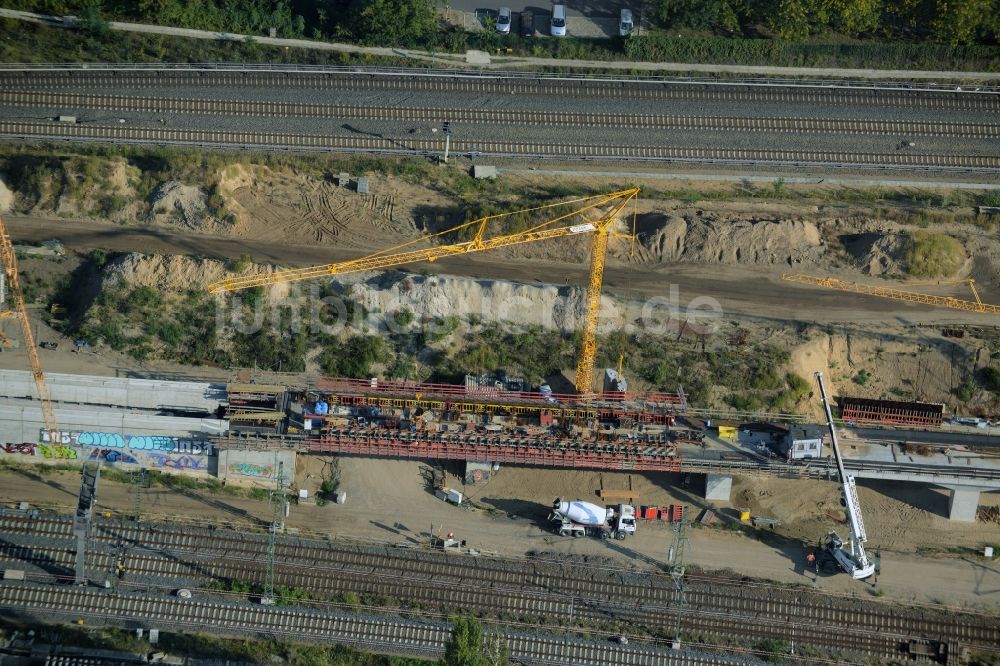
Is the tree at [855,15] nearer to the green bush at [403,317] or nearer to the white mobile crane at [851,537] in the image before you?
the white mobile crane at [851,537]

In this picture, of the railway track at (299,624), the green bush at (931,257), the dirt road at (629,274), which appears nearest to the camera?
the railway track at (299,624)

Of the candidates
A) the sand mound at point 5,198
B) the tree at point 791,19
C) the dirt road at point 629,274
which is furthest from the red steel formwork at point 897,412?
the sand mound at point 5,198

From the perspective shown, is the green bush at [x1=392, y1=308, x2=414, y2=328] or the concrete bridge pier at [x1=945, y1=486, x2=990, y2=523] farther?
the green bush at [x1=392, y1=308, x2=414, y2=328]

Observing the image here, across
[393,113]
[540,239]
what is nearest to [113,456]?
[393,113]

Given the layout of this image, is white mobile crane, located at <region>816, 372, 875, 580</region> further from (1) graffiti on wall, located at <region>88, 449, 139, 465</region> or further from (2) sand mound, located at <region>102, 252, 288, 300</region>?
(1) graffiti on wall, located at <region>88, 449, 139, 465</region>

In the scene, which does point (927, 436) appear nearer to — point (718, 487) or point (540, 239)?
point (718, 487)

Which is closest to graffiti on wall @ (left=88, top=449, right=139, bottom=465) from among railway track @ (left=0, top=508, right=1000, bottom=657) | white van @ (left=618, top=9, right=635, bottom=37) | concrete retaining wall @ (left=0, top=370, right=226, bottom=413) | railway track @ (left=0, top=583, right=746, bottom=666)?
concrete retaining wall @ (left=0, top=370, right=226, bottom=413)
